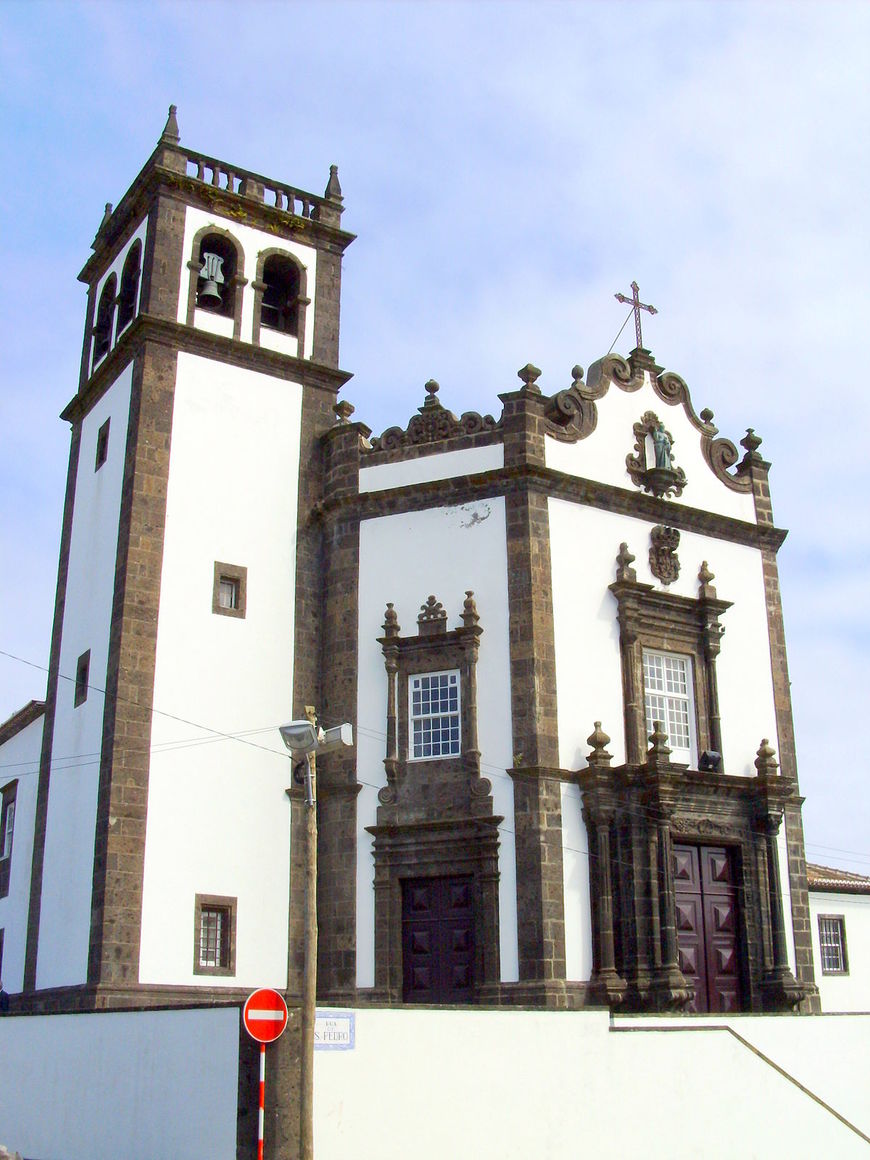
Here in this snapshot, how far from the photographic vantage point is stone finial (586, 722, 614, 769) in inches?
862

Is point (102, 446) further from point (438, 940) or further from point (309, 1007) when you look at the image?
point (309, 1007)

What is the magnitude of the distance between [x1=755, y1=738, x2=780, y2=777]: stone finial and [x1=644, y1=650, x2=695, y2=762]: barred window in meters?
1.16

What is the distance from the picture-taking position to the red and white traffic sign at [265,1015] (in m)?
14.6

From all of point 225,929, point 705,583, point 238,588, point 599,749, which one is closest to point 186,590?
point 238,588

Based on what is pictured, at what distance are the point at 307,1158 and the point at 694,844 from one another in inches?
402

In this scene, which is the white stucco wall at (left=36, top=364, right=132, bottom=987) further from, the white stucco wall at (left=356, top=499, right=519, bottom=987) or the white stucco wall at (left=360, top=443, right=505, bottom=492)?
the white stucco wall at (left=360, top=443, right=505, bottom=492)

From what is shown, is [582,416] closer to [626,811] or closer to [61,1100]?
[626,811]

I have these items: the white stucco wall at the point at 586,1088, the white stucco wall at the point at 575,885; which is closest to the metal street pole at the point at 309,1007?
the white stucco wall at the point at 586,1088

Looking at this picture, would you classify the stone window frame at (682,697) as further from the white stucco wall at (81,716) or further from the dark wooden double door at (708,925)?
the white stucco wall at (81,716)

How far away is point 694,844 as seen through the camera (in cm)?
2270

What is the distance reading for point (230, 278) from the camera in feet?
86.1

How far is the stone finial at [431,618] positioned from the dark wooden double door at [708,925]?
536 centimetres

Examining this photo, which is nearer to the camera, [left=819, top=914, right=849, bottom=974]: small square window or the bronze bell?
the bronze bell

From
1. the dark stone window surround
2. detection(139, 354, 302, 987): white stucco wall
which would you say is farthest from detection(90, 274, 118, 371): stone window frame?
the dark stone window surround
